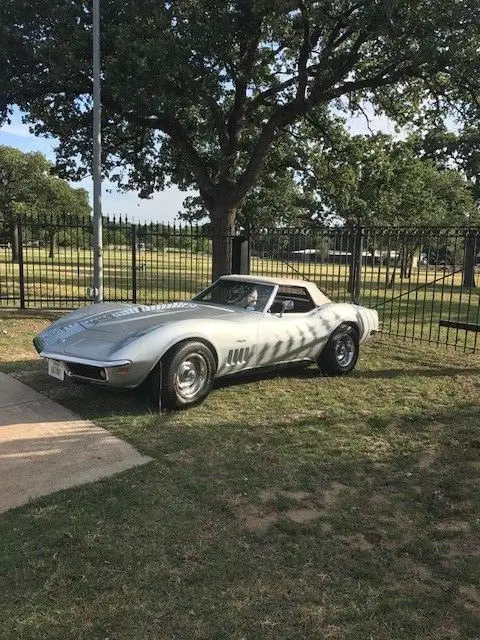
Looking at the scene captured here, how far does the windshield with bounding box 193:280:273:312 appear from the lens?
6.51 metres

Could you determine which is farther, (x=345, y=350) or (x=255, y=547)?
(x=345, y=350)

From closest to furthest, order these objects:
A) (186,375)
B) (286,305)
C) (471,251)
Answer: (186,375)
(286,305)
(471,251)

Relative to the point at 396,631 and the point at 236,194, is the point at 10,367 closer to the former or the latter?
the point at 396,631

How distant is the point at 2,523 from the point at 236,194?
12.3 metres

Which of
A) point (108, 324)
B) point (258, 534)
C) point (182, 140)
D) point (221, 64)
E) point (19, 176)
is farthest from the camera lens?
point (19, 176)

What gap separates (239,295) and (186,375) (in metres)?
1.58

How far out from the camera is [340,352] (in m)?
7.35

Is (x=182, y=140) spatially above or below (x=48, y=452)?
above

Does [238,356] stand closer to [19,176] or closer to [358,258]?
[358,258]

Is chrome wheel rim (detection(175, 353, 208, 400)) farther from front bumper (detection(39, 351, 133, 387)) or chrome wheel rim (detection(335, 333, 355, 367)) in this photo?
chrome wheel rim (detection(335, 333, 355, 367))

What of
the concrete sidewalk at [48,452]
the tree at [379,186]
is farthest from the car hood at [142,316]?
the tree at [379,186]

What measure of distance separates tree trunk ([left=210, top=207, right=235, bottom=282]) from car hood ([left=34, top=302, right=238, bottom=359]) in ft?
22.5

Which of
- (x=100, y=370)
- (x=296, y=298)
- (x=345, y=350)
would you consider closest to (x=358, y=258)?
(x=345, y=350)

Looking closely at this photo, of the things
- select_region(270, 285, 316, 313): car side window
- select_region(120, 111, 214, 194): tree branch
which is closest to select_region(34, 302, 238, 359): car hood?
select_region(270, 285, 316, 313): car side window
